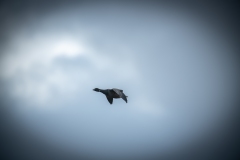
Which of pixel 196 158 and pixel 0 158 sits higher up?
pixel 196 158

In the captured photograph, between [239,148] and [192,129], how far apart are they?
198 feet

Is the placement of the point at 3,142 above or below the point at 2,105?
below

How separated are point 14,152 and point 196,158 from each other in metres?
49.4

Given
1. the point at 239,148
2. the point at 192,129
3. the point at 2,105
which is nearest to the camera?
the point at 239,148

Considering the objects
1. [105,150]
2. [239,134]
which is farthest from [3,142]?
[239,134]

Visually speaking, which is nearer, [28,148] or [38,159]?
[38,159]

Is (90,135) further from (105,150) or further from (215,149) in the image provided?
(215,149)

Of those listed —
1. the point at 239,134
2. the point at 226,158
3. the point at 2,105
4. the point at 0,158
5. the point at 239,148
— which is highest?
the point at 2,105

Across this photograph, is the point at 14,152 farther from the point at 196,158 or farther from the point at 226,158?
the point at 226,158

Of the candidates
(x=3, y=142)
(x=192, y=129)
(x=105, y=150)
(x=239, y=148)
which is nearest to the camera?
(x=239, y=148)

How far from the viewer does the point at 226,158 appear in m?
37.5

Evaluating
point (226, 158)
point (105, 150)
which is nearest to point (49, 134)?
point (105, 150)

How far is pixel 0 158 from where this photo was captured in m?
39.3

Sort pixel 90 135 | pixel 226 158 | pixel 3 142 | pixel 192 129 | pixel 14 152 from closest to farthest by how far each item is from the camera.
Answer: pixel 226 158 < pixel 14 152 < pixel 3 142 < pixel 192 129 < pixel 90 135
